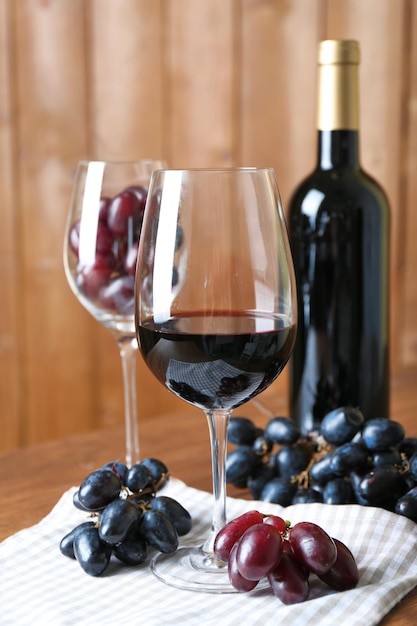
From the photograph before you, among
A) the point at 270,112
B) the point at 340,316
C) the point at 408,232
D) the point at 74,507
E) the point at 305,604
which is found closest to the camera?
the point at 305,604

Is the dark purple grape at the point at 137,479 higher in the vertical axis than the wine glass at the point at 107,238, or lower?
lower

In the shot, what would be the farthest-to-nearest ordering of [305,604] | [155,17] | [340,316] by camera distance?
[155,17] → [340,316] → [305,604]

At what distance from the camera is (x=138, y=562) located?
1.95 feet

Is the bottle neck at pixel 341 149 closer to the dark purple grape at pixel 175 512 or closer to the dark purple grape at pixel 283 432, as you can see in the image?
the dark purple grape at pixel 283 432

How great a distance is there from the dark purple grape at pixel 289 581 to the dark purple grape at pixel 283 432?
215 millimetres

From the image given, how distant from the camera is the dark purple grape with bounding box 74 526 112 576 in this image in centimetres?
58

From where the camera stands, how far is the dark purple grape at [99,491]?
0.60 m

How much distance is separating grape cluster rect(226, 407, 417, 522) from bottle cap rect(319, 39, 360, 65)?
0.35m

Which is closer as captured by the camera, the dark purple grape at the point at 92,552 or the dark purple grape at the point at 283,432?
the dark purple grape at the point at 92,552

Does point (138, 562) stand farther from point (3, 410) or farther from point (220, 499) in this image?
point (3, 410)

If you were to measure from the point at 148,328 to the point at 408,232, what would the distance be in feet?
5.08

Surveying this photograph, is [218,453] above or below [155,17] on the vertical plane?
below

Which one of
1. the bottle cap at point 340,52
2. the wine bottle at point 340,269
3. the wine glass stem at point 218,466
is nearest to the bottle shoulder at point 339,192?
the wine bottle at point 340,269

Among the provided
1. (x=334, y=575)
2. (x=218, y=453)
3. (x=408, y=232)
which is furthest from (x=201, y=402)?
(x=408, y=232)
